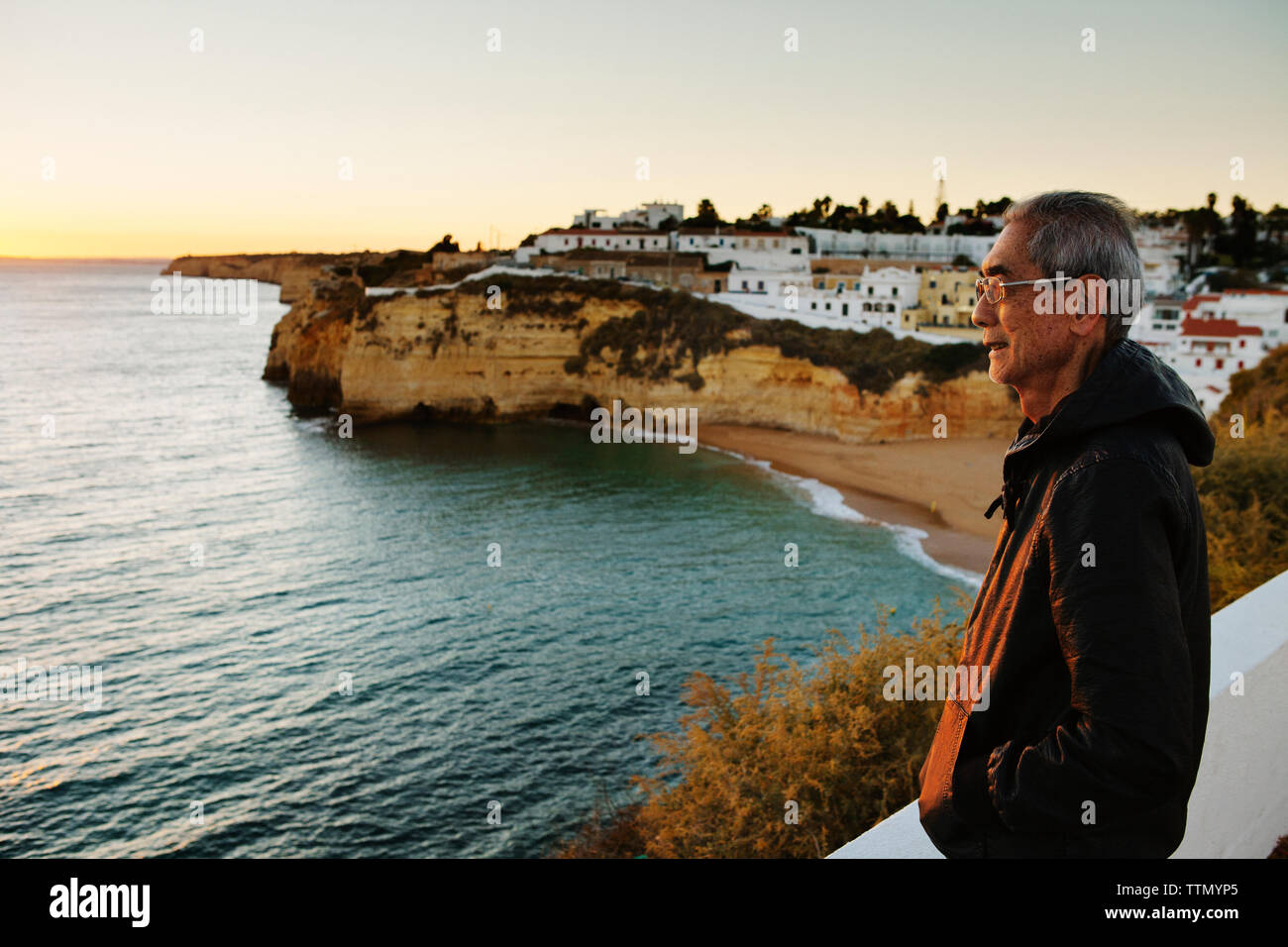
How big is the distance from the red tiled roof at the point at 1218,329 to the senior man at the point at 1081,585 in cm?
4560

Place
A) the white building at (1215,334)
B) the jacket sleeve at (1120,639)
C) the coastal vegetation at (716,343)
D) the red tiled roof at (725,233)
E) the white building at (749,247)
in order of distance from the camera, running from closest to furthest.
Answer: the jacket sleeve at (1120,639) → the white building at (1215,334) → the coastal vegetation at (716,343) → the white building at (749,247) → the red tiled roof at (725,233)

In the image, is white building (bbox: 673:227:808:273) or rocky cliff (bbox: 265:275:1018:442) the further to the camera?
white building (bbox: 673:227:808:273)

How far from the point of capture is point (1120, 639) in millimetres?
1632

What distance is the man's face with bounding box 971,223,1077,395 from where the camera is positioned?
1.97 metres

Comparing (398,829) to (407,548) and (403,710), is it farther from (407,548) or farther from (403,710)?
(407,548)

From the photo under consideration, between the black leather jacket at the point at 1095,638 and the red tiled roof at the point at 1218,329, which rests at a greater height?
the red tiled roof at the point at 1218,329

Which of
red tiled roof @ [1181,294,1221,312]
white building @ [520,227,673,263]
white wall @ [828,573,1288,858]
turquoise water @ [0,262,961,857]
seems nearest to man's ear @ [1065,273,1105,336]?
white wall @ [828,573,1288,858]

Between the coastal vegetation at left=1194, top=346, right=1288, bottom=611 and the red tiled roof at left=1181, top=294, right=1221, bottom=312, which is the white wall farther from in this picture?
the red tiled roof at left=1181, top=294, right=1221, bottom=312

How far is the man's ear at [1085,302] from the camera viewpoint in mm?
1902

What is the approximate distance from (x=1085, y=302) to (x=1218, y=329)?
46.6 metres

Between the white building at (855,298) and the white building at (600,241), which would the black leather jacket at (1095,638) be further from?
the white building at (600,241)

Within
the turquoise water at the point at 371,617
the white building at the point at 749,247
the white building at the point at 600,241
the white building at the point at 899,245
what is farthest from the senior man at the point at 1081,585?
the white building at the point at 899,245

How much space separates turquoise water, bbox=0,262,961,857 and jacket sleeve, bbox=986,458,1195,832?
12.2 m

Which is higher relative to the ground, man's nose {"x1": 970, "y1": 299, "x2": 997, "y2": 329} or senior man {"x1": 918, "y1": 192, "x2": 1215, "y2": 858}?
man's nose {"x1": 970, "y1": 299, "x2": 997, "y2": 329}
